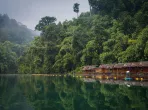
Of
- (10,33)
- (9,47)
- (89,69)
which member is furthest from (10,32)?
(89,69)

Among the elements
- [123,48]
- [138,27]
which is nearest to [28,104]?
[123,48]

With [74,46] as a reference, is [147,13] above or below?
above

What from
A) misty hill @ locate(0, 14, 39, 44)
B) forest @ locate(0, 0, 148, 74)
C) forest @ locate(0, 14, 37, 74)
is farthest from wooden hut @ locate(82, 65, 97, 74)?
misty hill @ locate(0, 14, 39, 44)

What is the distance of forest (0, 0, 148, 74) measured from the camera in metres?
46.2

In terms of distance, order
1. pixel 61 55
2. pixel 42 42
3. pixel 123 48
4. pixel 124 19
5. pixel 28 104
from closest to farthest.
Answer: pixel 28 104
pixel 123 48
pixel 124 19
pixel 61 55
pixel 42 42

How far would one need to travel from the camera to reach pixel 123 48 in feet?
152

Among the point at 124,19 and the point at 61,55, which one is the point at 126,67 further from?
the point at 61,55

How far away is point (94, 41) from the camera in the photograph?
54.8 meters

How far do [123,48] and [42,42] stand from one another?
41.8 m

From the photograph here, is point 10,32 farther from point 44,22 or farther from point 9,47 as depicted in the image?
point 44,22

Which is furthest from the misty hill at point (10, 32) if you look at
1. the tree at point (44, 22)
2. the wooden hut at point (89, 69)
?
the wooden hut at point (89, 69)

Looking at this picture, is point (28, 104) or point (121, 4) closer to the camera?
point (28, 104)

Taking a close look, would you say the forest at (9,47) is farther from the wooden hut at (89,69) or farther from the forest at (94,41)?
the wooden hut at (89,69)

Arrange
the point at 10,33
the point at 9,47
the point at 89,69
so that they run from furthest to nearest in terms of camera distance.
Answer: the point at 10,33 → the point at 9,47 → the point at 89,69
